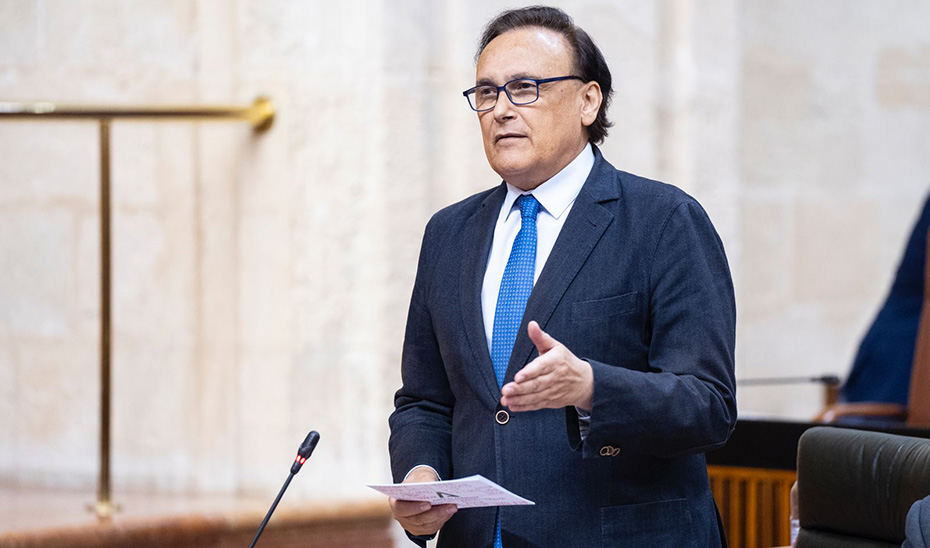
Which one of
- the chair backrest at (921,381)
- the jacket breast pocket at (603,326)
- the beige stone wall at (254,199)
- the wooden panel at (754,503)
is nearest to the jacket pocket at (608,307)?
the jacket breast pocket at (603,326)

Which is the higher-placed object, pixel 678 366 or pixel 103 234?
pixel 103 234

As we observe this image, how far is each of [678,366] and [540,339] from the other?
1.08 feet

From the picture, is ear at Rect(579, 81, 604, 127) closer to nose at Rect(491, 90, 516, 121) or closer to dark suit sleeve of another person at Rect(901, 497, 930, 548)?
Answer: nose at Rect(491, 90, 516, 121)

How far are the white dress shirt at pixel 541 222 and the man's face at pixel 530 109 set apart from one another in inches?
1.3

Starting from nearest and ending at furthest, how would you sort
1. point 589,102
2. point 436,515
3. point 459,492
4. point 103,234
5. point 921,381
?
point 459,492 → point 436,515 → point 589,102 → point 103,234 → point 921,381

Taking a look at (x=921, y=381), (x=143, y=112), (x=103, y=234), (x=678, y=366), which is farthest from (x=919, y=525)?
(x=921, y=381)

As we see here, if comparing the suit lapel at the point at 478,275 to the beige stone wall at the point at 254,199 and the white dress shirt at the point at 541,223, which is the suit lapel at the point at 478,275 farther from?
the beige stone wall at the point at 254,199

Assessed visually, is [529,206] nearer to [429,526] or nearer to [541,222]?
[541,222]

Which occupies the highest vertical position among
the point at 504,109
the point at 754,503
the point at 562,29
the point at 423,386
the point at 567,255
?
the point at 562,29

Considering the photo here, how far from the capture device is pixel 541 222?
2283 millimetres

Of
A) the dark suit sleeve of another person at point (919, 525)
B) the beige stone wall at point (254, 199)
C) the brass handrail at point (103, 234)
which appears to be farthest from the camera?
the beige stone wall at point (254, 199)

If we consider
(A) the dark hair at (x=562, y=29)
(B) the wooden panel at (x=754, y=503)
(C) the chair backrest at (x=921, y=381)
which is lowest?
(B) the wooden panel at (x=754, y=503)

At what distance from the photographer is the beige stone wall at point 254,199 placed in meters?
4.28

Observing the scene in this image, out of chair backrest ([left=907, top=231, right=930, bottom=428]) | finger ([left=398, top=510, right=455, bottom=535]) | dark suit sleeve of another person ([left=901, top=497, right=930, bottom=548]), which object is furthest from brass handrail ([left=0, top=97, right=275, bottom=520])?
chair backrest ([left=907, top=231, right=930, bottom=428])
